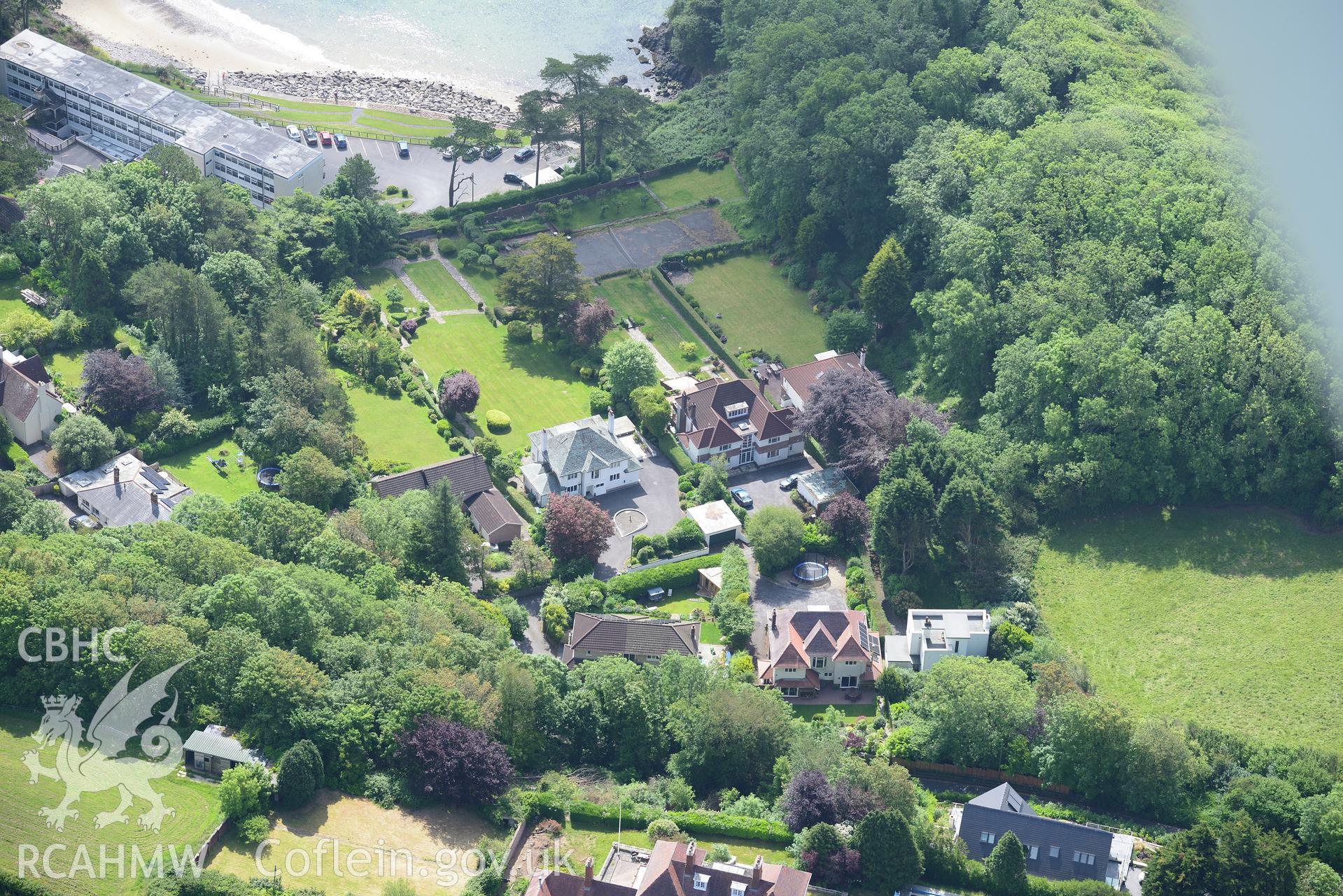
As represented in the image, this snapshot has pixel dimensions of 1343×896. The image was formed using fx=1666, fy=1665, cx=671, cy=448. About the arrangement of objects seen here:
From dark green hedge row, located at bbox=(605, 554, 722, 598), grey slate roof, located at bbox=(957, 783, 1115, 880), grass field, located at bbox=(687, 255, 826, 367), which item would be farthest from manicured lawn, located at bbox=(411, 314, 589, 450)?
grey slate roof, located at bbox=(957, 783, 1115, 880)

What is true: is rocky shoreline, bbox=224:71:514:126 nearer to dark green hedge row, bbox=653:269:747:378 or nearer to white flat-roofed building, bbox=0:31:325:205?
white flat-roofed building, bbox=0:31:325:205

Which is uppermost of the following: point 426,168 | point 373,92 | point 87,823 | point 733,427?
point 373,92

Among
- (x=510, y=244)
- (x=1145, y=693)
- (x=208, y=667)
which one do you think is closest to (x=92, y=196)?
(x=510, y=244)

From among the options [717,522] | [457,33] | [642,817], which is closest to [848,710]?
[717,522]

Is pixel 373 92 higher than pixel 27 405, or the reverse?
pixel 373 92

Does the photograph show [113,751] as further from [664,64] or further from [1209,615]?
[664,64]

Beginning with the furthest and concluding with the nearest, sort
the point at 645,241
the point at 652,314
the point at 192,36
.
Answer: the point at 192,36 < the point at 645,241 < the point at 652,314

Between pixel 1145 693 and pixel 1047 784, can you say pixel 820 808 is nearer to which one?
pixel 1047 784
